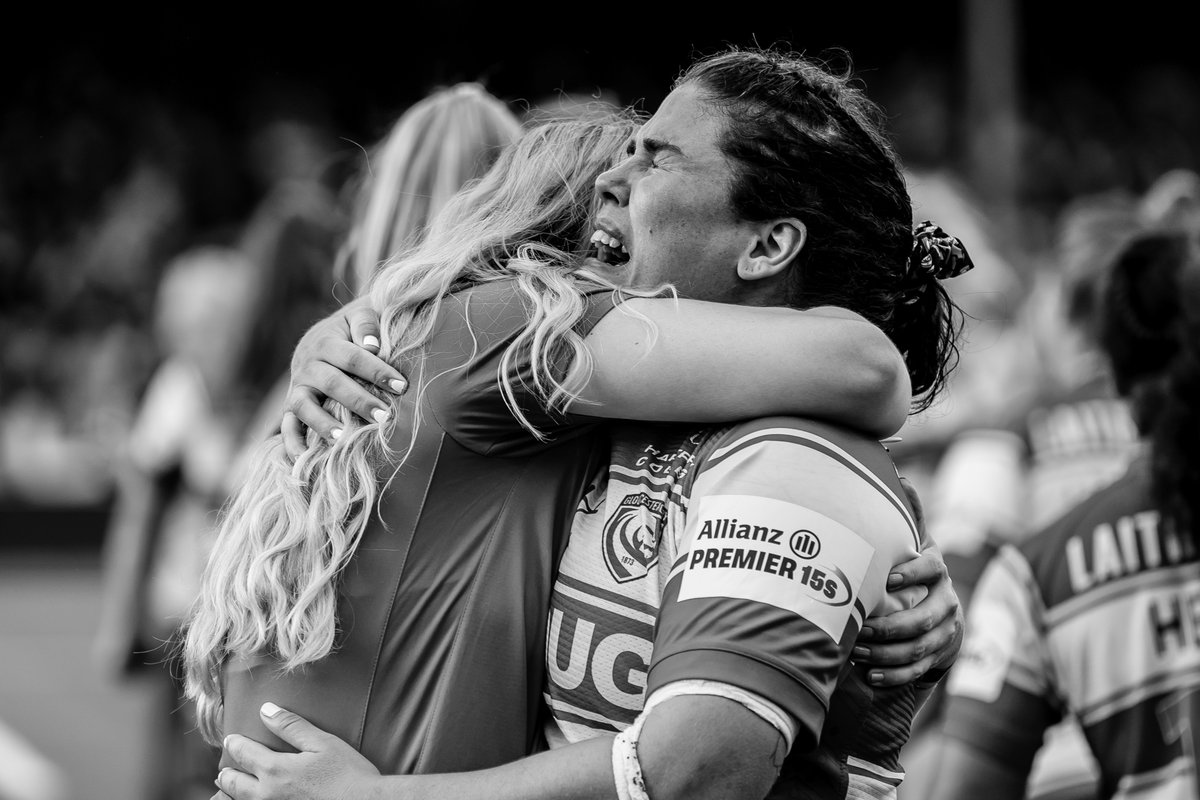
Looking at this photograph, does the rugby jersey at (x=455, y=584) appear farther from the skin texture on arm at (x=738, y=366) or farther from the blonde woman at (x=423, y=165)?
the blonde woman at (x=423, y=165)

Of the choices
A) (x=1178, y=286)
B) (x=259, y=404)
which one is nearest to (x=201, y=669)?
(x=1178, y=286)

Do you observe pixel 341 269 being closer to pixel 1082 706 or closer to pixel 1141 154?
pixel 1082 706

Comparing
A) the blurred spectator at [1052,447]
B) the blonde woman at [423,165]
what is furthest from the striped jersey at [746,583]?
the blurred spectator at [1052,447]

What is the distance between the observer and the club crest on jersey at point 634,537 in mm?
1639

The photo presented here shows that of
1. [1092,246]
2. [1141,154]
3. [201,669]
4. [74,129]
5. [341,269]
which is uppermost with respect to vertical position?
[1141,154]

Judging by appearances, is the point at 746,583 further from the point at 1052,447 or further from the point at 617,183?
the point at 1052,447

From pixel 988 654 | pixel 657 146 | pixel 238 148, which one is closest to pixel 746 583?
pixel 657 146

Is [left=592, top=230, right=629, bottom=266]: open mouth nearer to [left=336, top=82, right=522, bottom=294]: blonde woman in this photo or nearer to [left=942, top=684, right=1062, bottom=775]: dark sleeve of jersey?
[left=336, top=82, right=522, bottom=294]: blonde woman

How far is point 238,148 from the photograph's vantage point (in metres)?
15.5

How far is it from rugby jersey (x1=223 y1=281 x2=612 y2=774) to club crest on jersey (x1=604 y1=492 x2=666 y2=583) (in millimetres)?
70

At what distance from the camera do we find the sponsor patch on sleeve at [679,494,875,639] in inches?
58.3

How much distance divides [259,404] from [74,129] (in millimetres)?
12136

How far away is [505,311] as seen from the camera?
1667 millimetres

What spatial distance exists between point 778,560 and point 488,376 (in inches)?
15.4
